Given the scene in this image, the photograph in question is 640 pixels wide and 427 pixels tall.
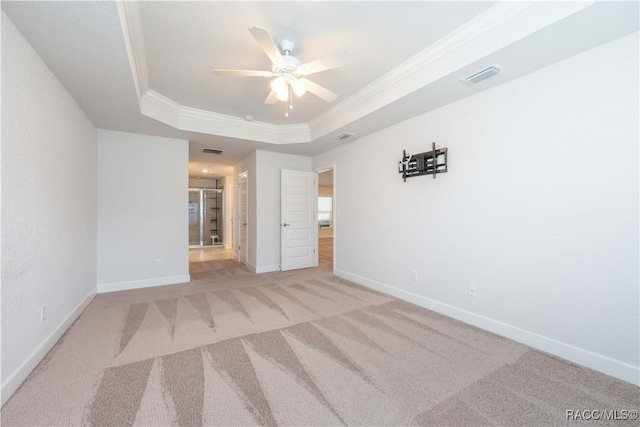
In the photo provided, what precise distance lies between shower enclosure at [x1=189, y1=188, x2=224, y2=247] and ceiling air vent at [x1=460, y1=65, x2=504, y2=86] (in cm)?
796

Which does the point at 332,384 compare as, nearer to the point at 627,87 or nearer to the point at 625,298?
the point at 625,298

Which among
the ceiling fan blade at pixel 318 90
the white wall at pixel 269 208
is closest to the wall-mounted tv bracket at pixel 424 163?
the ceiling fan blade at pixel 318 90

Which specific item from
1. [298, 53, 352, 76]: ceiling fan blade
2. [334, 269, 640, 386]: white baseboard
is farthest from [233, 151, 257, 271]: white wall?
[298, 53, 352, 76]: ceiling fan blade

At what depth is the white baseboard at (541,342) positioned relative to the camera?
1.86 meters

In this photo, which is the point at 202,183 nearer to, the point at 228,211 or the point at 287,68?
the point at 228,211

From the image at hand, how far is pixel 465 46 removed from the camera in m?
2.19

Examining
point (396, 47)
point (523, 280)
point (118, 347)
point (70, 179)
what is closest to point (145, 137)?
point (70, 179)

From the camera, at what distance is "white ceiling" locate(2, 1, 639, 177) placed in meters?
1.76

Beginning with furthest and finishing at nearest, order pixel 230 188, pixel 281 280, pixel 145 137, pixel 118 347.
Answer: pixel 230 188 < pixel 281 280 < pixel 145 137 < pixel 118 347

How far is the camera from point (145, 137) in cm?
409

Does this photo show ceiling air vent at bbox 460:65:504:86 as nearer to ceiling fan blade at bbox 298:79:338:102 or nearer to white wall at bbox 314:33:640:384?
white wall at bbox 314:33:640:384

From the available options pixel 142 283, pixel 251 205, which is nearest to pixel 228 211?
pixel 251 205

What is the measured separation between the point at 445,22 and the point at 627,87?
4.40 feet

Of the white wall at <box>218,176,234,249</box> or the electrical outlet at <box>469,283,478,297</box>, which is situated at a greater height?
the white wall at <box>218,176,234,249</box>
